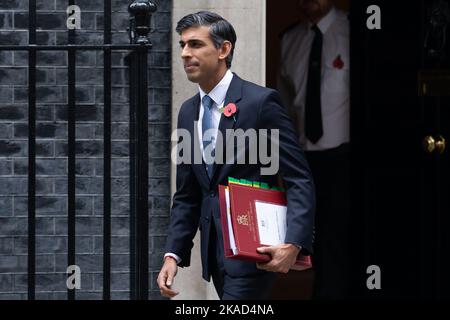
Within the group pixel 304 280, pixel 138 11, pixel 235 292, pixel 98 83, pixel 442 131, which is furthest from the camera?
pixel 304 280

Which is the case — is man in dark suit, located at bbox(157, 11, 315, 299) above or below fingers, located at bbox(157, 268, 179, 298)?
above

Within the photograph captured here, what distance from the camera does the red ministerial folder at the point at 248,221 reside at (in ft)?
19.2

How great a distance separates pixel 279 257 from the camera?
→ 5.90 metres

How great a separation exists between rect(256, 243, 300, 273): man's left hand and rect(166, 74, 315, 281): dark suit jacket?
0.14ft

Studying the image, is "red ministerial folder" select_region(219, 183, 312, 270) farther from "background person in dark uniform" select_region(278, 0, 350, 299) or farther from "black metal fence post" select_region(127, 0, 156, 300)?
"background person in dark uniform" select_region(278, 0, 350, 299)

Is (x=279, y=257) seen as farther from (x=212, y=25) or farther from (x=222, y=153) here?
(x=212, y=25)

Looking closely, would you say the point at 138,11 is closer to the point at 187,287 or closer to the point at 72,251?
the point at 72,251

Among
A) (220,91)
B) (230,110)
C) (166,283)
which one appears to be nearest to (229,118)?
(230,110)

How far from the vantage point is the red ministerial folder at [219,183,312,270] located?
5859mm

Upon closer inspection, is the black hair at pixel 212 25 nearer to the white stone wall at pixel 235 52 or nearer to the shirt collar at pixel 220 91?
the shirt collar at pixel 220 91

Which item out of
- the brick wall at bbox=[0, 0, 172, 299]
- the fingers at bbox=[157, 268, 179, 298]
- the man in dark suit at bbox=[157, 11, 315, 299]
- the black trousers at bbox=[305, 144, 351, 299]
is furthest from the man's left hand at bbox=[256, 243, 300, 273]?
the black trousers at bbox=[305, 144, 351, 299]
